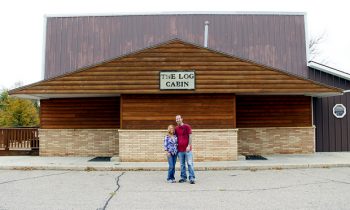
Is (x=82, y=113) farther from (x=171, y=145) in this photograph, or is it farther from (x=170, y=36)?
(x=171, y=145)

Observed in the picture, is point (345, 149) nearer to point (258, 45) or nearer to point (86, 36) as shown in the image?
point (258, 45)

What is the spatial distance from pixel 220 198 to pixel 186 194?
2.81 feet

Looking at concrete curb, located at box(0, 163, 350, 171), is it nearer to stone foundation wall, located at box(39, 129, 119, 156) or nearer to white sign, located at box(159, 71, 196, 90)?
white sign, located at box(159, 71, 196, 90)

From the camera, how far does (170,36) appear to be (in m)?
19.7

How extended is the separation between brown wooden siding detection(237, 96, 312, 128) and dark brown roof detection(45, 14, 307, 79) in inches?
105

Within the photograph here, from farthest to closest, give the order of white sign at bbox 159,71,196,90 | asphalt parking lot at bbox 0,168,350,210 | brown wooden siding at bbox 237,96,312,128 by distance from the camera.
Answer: brown wooden siding at bbox 237,96,312,128 → white sign at bbox 159,71,196,90 → asphalt parking lot at bbox 0,168,350,210

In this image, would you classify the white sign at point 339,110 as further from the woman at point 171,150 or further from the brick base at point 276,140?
the woman at point 171,150

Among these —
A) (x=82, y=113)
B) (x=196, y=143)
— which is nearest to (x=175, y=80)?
(x=196, y=143)

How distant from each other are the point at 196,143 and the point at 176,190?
5148 mm

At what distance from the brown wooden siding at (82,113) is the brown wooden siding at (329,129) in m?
8.89

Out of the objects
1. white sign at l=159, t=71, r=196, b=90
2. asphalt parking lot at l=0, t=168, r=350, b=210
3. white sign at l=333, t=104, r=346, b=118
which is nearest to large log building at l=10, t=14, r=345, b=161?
white sign at l=159, t=71, r=196, b=90

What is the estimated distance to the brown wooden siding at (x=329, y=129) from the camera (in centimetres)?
1783

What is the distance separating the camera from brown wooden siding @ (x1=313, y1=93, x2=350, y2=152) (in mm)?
17828

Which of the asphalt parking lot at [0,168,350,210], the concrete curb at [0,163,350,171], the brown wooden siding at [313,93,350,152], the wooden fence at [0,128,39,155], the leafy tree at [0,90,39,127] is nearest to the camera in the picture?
→ the asphalt parking lot at [0,168,350,210]
